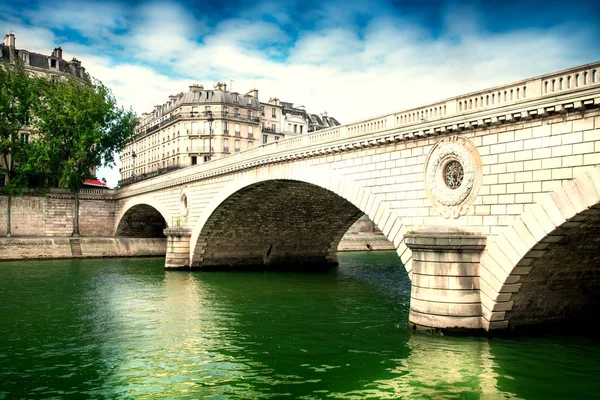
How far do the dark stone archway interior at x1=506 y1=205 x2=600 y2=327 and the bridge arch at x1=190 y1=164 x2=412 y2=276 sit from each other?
383 centimetres

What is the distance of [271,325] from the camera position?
59.0 ft

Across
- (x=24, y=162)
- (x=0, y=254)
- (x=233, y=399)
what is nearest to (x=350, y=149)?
(x=233, y=399)

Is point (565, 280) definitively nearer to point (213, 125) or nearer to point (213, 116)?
point (213, 116)

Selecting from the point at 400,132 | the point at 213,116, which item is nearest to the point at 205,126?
the point at 213,116

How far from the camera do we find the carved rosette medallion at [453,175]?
51.0 ft

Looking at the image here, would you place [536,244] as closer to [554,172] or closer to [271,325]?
[554,172]

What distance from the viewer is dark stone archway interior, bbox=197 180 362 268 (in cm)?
3155

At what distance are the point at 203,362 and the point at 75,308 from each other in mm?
9520

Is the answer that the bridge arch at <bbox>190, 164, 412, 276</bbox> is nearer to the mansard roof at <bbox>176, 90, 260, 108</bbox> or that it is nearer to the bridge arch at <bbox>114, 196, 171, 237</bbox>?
the bridge arch at <bbox>114, 196, 171, 237</bbox>

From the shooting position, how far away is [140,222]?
5538cm

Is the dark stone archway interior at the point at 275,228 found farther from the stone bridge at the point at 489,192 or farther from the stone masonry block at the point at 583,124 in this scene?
the stone masonry block at the point at 583,124

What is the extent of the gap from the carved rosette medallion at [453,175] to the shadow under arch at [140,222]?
37.7m

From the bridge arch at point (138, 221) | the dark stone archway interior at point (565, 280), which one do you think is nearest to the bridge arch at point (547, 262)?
the dark stone archway interior at point (565, 280)

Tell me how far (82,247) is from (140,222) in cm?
1076
